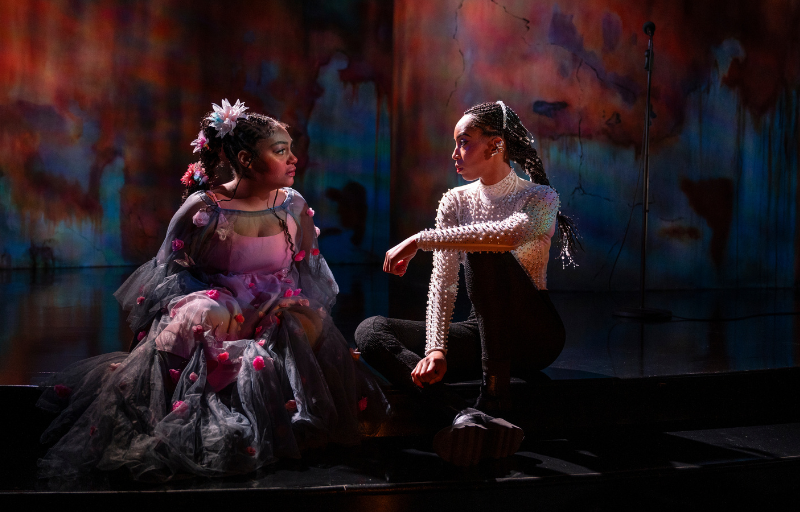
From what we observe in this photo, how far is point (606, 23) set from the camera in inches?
182

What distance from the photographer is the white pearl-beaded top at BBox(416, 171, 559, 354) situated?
196 centimetres

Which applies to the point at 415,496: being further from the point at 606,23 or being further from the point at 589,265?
the point at 606,23

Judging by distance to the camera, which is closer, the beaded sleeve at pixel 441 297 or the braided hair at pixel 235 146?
the beaded sleeve at pixel 441 297

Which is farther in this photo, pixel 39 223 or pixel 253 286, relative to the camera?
pixel 39 223

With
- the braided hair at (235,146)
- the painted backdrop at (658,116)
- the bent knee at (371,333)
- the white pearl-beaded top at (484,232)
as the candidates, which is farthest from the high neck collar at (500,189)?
the painted backdrop at (658,116)

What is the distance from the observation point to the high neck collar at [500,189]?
2.15 metres

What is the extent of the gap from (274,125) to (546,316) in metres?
1.10

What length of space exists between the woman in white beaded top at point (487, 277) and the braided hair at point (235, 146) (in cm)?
50

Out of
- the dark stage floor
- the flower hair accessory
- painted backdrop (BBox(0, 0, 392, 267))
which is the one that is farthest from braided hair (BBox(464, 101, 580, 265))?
painted backdrop (BBox(0, 0, 392, 267))

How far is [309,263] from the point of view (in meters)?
2.29

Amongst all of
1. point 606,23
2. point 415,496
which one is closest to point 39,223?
point 606,23

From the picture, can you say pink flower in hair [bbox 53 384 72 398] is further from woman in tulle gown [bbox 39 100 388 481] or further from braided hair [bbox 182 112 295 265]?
braided hair [bbox 182 112 295 265]

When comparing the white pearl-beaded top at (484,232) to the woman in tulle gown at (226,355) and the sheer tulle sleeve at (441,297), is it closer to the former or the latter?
the sheer tulle sleeve at (441,297)

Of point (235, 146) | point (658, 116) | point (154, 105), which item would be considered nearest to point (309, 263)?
point (235, 146)
